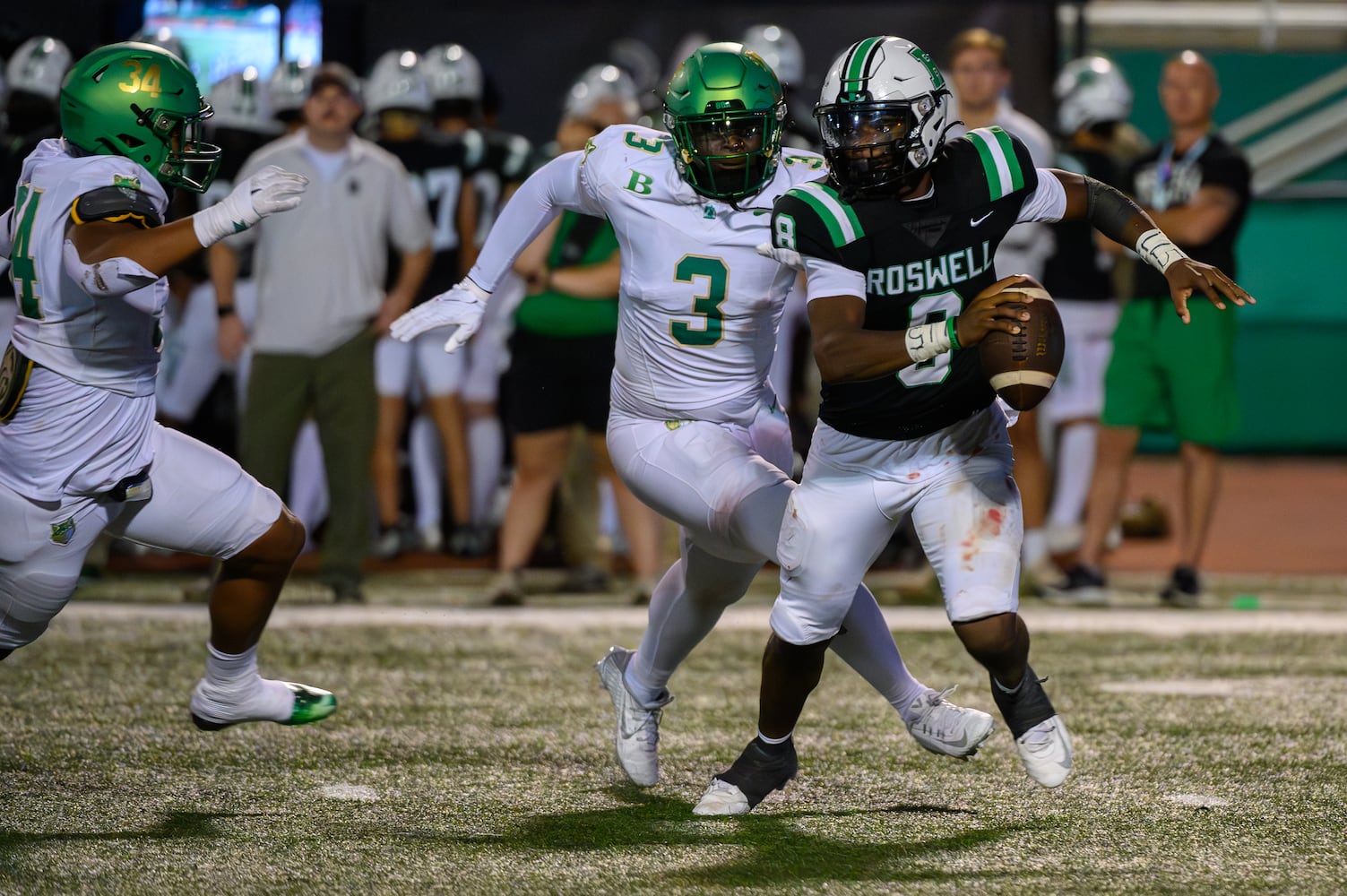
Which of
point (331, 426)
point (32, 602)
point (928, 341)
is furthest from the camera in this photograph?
point (331, 426)

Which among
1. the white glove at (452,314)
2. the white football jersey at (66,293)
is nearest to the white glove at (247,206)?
the white football jersey at (66,293)

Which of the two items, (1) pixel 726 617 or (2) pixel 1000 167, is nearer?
(2) pixel 1000 167

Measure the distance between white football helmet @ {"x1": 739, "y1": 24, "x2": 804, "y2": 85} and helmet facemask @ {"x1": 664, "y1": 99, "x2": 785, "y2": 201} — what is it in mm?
3223

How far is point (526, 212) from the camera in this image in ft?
13.1

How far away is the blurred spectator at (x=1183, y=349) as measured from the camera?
6242mm

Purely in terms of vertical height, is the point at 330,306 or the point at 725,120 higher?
the point at 725,120

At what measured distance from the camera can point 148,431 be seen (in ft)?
12.3

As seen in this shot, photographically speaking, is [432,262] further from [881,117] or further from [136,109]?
[881,117]

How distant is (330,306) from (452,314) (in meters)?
2.47

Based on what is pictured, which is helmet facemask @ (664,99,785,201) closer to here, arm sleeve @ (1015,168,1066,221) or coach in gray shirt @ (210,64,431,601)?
arm sleeve @ (1015,168,1066,221)

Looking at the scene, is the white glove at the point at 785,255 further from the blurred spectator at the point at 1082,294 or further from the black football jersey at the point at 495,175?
the black football jersey at the point at 495,175


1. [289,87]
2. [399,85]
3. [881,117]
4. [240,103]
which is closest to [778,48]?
[399,85]

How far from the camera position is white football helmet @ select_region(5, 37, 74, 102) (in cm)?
682

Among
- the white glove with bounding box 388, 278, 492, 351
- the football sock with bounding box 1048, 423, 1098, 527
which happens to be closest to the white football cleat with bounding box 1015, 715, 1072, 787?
the white glove with bounding box 388, 278, 492, 351
